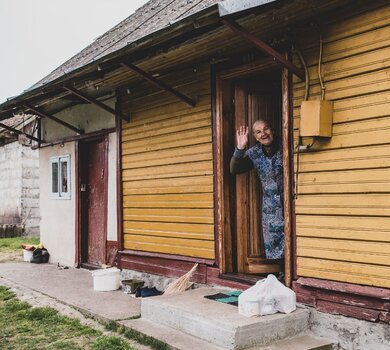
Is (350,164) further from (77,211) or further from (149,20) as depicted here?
(77,211)

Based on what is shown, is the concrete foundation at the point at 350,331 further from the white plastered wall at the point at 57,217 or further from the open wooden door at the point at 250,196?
the white plastered wall at the point at 57,217

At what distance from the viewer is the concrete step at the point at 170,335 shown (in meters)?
4.86

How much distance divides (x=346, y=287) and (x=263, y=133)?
1.96 meters

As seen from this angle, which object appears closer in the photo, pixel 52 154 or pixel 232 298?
pixel 232 298

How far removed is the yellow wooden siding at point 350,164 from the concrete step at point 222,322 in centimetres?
56

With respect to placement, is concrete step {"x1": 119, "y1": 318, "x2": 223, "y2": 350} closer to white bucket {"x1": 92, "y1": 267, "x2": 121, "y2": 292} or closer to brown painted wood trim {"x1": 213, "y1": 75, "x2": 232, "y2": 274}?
brown painted wood trim {"x1": 213, "y1": 75, "x2": 232, "y2": 274}

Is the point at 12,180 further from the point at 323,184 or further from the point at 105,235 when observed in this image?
the point at 323,184

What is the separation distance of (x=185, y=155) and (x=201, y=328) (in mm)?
2627

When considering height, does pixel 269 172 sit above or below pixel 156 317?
above

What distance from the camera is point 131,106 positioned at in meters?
8.16

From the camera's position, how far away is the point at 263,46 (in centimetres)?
498

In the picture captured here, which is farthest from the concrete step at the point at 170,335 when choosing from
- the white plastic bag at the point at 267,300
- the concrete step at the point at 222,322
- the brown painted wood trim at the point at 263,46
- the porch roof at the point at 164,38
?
the porch roof at the point at 164,38

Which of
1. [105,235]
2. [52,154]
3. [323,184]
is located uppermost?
[52,154]

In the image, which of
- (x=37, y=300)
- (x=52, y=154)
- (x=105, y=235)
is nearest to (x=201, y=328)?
(x=37, y=300)
